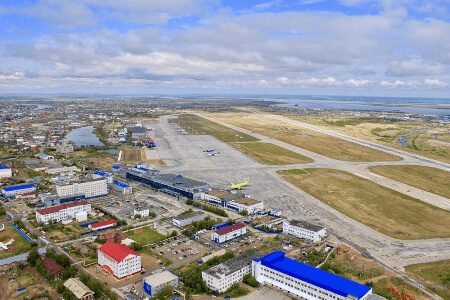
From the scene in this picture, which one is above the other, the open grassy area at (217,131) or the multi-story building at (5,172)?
the multi-story building at (5,172)

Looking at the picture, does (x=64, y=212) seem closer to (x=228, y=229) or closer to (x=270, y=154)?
(x=228, y=229)

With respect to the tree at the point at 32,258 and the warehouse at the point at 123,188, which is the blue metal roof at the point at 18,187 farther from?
the tree at the point at 32,258

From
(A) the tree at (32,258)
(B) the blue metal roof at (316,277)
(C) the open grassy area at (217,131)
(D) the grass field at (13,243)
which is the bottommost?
(D) the grass field at (13,243)

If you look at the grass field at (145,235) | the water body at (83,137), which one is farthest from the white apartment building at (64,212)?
the water body at (83,137)

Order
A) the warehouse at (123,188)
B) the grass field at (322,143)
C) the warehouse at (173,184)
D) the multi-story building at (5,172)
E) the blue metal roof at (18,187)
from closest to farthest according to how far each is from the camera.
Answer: the blue metal roof at (18,187) → the warehouse at (173,184) → the warehouse at (123,188) → the multi-story building at (5,172) → the grass field at (322,143)

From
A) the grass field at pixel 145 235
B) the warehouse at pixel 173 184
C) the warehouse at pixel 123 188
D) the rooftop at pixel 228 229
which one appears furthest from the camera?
the warehouse at pixel 123 188

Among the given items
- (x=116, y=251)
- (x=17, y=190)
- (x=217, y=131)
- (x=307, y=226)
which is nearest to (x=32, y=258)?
(x=116, y=251)
